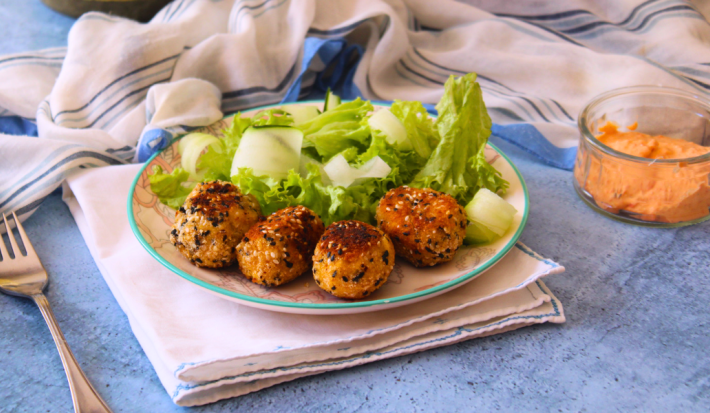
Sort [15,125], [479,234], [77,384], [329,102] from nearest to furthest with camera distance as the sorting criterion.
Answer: [77,384]
[479,234]
[329,102]
[15,125]

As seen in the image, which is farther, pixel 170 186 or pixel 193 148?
pixel 193 148

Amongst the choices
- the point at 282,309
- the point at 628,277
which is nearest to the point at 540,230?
the point at 628,277

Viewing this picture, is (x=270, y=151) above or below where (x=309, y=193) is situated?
above

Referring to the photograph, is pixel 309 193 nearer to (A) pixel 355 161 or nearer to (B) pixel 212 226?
(A) pixel 355 161

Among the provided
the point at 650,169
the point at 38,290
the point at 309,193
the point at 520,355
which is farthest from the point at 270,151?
the point at 650,169

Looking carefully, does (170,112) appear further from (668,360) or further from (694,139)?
(694,139)

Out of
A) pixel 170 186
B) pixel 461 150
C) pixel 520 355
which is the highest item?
pixel 461 150
